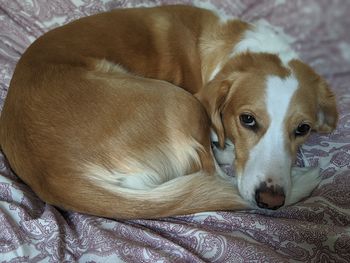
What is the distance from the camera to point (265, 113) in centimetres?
154

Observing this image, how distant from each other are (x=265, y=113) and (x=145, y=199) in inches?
20.9

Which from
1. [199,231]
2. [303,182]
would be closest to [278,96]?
[303,182]

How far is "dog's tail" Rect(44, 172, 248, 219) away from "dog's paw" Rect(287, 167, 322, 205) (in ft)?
1.00

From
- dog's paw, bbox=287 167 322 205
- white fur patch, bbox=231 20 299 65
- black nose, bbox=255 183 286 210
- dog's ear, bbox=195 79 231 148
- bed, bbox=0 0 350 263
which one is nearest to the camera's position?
bed, bbox=0 0 350 263

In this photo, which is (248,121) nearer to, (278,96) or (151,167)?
(278,96)

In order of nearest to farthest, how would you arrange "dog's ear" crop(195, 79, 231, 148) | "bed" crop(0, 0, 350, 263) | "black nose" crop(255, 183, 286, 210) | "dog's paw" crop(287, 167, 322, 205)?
"bed" crop(0, 0, 350, 263) < "black nose" crop(255, 183, 286, 210) < "dog's paw" crop(287, 167, 322, 205) < "dog's ear" crop(195, 79, 231, 148)

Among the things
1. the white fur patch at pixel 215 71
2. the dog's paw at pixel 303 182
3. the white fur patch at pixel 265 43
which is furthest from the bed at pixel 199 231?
the white fur patch at pixel 215 71

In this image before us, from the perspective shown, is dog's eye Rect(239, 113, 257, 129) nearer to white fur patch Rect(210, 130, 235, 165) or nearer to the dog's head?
the dog's head

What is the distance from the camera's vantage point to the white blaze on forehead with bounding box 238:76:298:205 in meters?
1.47

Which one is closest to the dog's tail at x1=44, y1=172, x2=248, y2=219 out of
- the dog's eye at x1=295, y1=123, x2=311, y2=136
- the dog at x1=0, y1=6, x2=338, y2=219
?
the dog at x1=0, y1=6, x2=338, y2=219

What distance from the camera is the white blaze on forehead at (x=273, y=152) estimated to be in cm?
147

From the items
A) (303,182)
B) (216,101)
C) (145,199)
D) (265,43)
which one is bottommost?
(303,182)

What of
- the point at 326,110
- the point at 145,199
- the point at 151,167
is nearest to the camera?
the point at 145,199

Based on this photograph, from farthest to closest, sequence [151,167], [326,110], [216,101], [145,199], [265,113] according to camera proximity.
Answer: [326,110] → [216,101] → [265,113] → [151,167] → [145,199]
